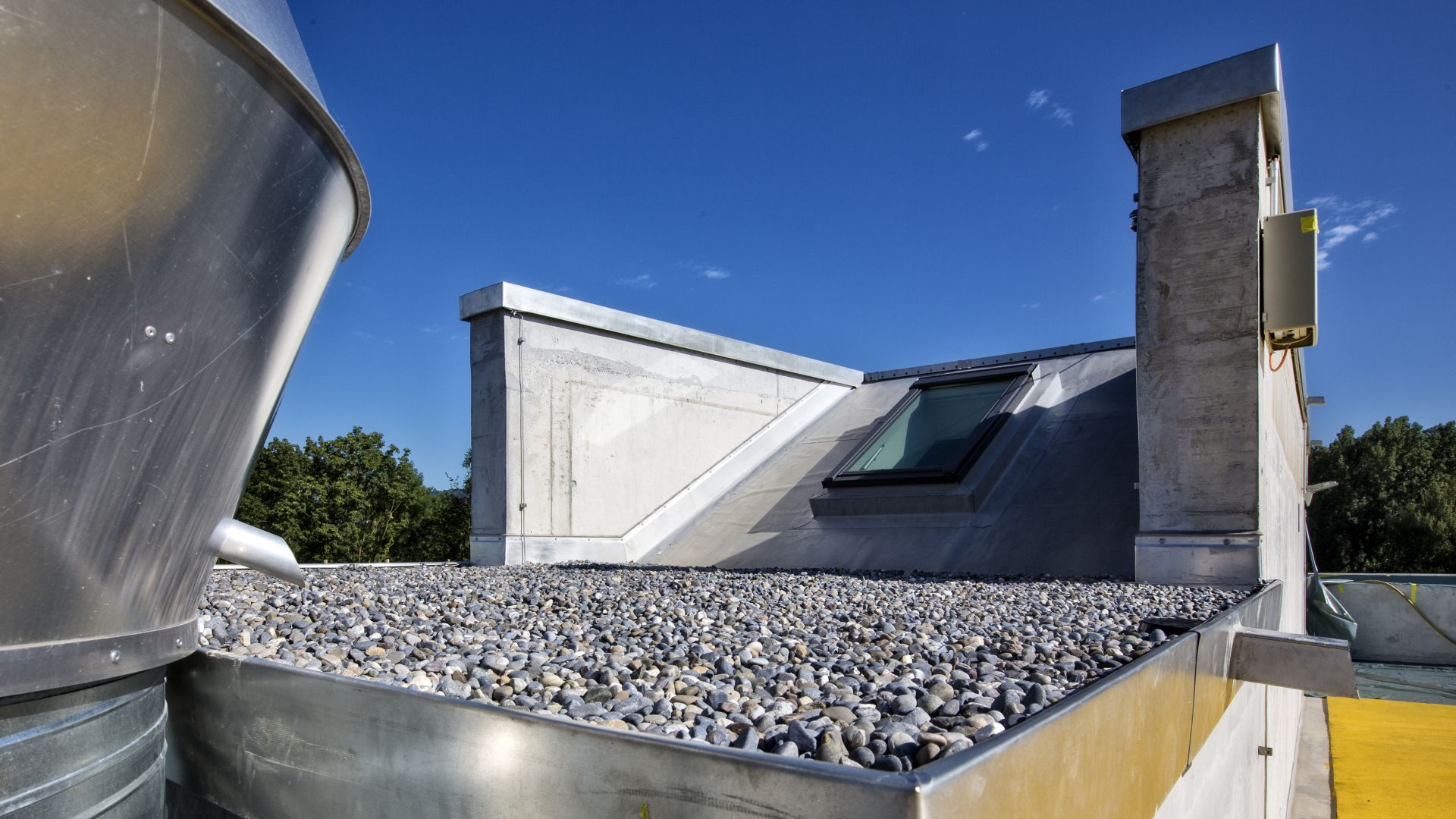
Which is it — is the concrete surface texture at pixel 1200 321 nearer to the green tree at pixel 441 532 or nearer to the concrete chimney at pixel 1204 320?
the concrete chimney at pixel 1204 320

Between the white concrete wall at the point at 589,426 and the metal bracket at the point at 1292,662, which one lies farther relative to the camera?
the white concrete wall at the point at 589,426

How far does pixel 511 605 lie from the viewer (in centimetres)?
452

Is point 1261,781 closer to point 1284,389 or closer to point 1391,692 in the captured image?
point 1284,389

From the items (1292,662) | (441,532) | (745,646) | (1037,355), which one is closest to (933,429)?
(1037,355)

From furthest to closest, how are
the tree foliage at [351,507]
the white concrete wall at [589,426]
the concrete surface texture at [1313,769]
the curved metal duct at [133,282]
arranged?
1. the tree foliage at [351,507]
2. the white concrete wall at [589,426]
3. the concrete surface texture at [1313,769]
4. the curved metal duct at [133,282]

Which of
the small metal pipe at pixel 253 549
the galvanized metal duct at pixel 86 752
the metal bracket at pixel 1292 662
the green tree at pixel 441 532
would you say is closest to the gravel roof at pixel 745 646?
the metal bracket at pixel 1292 662

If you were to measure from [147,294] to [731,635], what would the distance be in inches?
100

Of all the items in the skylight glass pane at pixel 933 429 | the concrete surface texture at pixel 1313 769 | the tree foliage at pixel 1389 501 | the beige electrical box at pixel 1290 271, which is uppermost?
the beige electrical box at pixel 1290 271

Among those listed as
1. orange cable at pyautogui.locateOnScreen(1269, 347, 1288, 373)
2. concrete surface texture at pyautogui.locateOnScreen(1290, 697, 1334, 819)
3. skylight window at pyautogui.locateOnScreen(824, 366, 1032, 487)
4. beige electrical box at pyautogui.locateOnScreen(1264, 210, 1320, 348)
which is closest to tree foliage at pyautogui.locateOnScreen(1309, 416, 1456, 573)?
concrete surface texture at pyautogui.locateOnScreen(1290, 697, 1334, 819)

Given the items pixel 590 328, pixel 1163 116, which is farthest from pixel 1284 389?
pixel 590 328

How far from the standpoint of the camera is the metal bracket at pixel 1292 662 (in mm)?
3258

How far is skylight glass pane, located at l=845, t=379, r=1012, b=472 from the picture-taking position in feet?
30.5

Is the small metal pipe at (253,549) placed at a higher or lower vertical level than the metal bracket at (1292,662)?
higher

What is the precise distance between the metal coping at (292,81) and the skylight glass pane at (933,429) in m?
7.47
